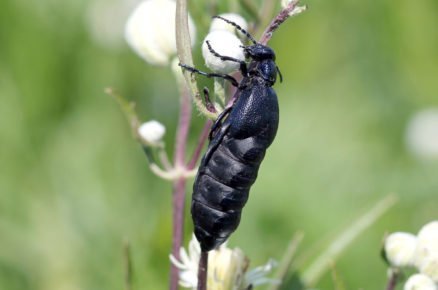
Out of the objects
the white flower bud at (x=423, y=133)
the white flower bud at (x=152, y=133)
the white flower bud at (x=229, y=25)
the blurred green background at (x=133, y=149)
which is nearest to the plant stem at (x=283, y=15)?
the white flower bud at (x=229, y=25)

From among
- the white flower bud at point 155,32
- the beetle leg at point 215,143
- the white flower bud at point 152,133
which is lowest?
the white flower bud at point 152,133

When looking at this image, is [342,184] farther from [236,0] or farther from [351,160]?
[236,0]

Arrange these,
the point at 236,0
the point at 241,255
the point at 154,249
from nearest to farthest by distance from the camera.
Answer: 1. the point at 241,255
2. the point at 236,0
3. the point at 154,249

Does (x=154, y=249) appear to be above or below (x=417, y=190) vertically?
above

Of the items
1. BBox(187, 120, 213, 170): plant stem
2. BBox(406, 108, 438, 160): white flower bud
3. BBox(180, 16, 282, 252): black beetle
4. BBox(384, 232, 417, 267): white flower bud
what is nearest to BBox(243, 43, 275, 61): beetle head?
BBox(180, 16, 282, 252): black beetle

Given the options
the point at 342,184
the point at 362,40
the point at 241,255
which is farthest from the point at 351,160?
the point at 241,255

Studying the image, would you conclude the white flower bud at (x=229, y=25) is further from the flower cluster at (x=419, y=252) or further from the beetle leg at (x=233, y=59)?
the flower cluster at (x=419, y=252)
